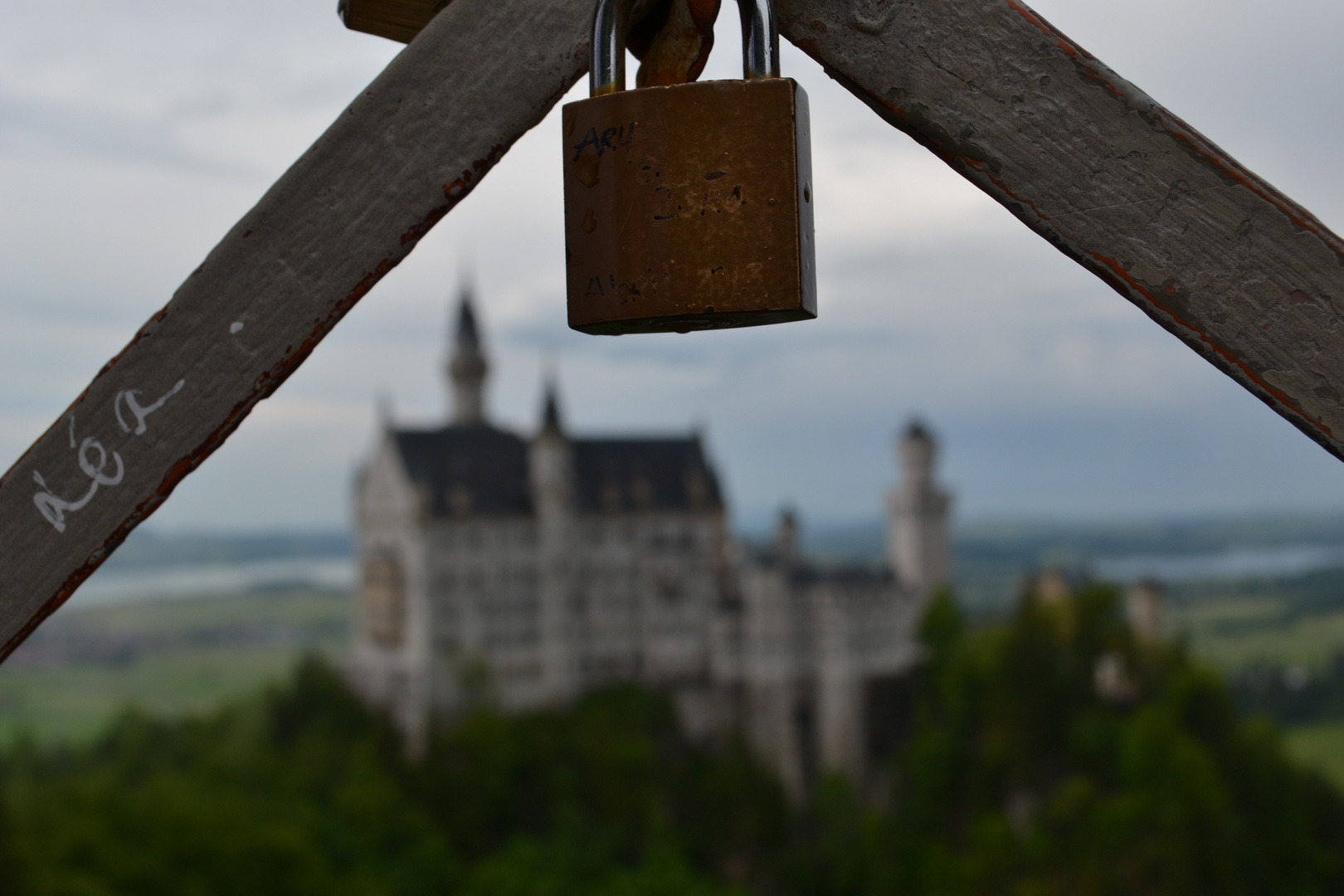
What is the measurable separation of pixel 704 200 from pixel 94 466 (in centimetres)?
60

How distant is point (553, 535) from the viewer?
117 ft

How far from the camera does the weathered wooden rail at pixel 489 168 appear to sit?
107cm

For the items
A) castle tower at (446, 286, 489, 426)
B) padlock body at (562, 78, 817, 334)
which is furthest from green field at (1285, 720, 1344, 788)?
padlock body at (562, 78, 817, 334)

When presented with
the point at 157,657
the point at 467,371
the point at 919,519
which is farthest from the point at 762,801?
the point at 157,657

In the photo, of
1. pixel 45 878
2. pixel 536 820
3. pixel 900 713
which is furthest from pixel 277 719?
pixel 900 713

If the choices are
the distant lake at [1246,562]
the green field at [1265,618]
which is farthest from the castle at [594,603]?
the distant lake at [1246,562]

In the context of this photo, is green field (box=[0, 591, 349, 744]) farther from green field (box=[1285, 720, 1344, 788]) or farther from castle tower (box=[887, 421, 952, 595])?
green field (box=[1285, 720, 1344, 788])

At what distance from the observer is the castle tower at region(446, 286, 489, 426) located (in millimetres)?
39969

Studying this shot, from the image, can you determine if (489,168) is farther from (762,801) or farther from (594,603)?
(762,801)

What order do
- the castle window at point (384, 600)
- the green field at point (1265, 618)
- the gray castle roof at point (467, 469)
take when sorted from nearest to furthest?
the castle window at point (384, 600) < the gray castle roof at point (467, 469) < the green field at point (1265, 618)

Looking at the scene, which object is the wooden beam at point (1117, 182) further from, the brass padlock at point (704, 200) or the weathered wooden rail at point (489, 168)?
the brass padlock at point (704, 200)

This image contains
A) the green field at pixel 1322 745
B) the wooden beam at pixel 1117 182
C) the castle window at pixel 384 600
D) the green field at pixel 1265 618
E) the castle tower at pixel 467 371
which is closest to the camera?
the wooden beam at pixel 1117 182

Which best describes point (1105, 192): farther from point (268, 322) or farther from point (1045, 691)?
point (1045, 691)

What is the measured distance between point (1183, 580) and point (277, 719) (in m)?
61.6
